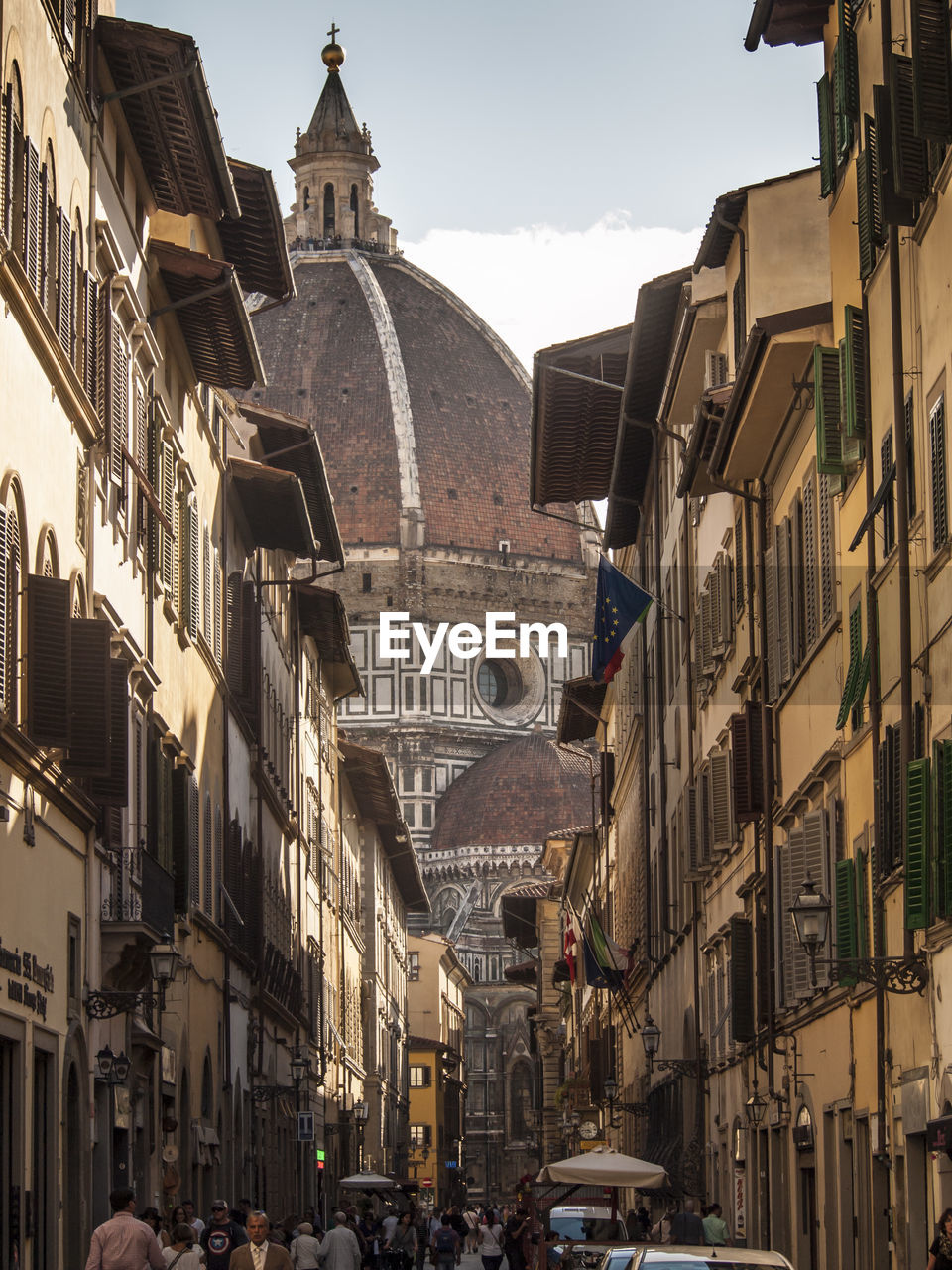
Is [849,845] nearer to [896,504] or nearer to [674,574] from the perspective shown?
[896,504]

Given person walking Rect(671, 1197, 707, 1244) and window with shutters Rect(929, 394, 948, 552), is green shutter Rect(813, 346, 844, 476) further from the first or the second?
person walking Rect(671, 1197, 707, 1244)

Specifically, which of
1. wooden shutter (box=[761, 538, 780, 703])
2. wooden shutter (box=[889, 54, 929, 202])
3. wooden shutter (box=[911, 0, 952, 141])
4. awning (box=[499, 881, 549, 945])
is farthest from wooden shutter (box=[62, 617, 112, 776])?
awning (box=[499, 881, 549, 945])

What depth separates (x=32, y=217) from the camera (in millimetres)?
15938

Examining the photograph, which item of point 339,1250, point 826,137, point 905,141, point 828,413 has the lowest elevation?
point 339,1250

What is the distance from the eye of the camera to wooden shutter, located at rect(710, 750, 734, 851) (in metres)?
24.9

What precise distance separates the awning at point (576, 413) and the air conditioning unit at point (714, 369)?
4.09m

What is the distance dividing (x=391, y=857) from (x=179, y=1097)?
50156mm

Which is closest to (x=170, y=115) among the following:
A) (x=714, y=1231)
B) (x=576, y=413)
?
(x=714, y=1231)

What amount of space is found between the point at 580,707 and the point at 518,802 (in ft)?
284

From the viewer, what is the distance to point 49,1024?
55.5ft

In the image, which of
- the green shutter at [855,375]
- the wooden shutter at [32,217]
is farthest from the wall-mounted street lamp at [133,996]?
the green shutter at [855,375]

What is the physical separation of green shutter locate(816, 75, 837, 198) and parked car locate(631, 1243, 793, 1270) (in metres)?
8.64

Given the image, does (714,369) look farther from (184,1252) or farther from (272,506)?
(184,1252)

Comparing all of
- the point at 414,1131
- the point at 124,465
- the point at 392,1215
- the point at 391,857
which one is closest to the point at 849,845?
the point at 124,465
